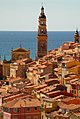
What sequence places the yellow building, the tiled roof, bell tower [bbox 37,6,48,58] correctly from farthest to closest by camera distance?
1. bell tower [bbox 37,6,48,58]
2. the yellow building
3. the tiled roof

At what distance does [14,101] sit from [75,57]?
53.3ft

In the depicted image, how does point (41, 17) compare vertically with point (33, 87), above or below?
above

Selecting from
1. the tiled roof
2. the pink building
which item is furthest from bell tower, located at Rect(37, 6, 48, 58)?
Answer: the pink building

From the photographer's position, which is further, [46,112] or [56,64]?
[56,64]

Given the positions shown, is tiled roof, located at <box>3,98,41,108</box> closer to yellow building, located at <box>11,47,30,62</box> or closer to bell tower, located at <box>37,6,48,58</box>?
yellow building, located at <box>11,47,30,62</box>

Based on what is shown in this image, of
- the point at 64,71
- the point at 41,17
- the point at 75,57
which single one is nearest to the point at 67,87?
the point at 64,71

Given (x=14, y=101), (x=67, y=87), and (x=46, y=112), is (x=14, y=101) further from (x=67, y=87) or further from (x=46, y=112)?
(x=67, y=87)

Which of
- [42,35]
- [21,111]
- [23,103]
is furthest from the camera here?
[42,35]

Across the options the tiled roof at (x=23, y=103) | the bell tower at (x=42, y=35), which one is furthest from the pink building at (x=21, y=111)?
the bell tower at (x=42, y=35)

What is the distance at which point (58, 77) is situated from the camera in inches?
1992

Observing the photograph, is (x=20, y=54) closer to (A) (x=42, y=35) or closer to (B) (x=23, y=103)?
(A) (x=42, y=35)

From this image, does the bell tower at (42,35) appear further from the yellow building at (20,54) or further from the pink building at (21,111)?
the pink building at (21,111)

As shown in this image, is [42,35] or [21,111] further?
[42,35]

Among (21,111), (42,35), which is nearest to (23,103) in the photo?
(21,111)
